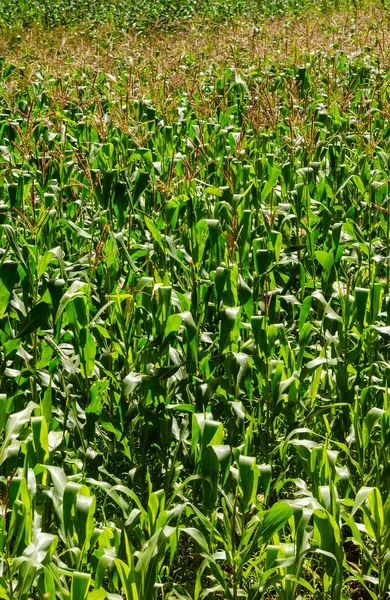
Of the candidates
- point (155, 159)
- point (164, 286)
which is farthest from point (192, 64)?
point (164, 286)

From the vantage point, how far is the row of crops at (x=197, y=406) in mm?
2689

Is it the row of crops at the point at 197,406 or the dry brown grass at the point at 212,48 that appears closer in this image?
the row of crops at the point at 197,406

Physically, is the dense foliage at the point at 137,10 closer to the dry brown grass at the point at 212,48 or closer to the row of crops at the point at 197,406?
the dry brown grass at the point at 212,48

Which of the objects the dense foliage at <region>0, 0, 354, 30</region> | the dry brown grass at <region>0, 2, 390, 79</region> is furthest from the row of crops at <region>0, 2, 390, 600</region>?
the dense foliage at <region>0, 0, 354, 30</region>

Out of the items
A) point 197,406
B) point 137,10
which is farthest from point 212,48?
point 197,406

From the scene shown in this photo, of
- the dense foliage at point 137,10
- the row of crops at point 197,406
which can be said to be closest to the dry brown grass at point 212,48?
the dense foliage at point 137,10

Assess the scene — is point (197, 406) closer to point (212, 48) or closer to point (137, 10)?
point (212, 48)

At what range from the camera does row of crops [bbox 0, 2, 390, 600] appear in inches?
106

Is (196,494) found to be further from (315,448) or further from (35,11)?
(35,11)

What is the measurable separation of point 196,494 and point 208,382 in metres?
0.44

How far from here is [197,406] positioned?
11.3 ft

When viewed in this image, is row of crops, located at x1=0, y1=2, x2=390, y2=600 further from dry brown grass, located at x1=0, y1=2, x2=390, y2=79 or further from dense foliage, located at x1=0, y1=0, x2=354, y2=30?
dense foliage, located at x1=0, y1=0, x2=354, y2=30

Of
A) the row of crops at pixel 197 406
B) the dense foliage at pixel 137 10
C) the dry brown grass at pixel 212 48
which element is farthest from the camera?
the dense foliage at pixel 137 10

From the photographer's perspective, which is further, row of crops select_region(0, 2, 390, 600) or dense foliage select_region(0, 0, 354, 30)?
dense foliage select_region(0, 0, 354, 30)
